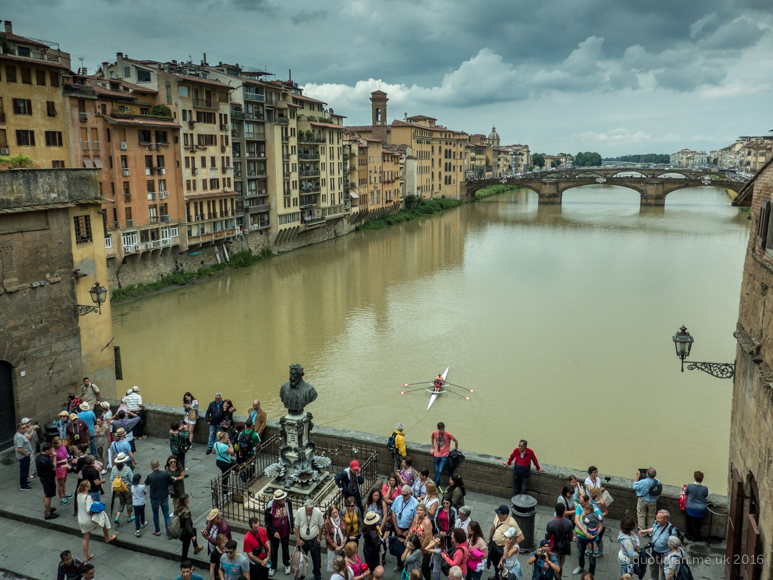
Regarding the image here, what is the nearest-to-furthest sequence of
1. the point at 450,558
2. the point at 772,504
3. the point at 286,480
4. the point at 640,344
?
the point at 772,504 < the point at 450,558 < the point at 286,480 < the point at 640,344

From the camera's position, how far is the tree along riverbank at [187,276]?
36250 millimetres

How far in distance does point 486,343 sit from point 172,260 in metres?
23.0

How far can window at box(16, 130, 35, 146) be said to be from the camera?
30.5 metres

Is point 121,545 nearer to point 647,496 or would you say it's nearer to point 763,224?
point 647,496

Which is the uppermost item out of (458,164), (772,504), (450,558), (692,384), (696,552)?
(458,164)

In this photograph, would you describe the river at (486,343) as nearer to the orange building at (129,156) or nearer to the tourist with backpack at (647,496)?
the orange building at (129,156)

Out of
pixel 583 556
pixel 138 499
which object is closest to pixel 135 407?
pixel 138 499

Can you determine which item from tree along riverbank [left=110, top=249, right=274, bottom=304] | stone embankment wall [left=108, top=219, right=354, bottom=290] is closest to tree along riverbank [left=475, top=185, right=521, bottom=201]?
stone embankment wall [left=108, top=219, right=354, bottom=290]

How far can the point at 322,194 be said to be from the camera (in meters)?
60.7

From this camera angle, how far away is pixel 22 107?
30.6 m

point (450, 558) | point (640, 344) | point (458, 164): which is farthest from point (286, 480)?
point (458, 164)

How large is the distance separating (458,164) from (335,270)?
71.0m

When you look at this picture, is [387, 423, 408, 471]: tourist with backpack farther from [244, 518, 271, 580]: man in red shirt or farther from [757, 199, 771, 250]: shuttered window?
[757, 199, 771, 250]: shuttered window

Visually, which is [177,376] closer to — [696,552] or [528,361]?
[528,361]
